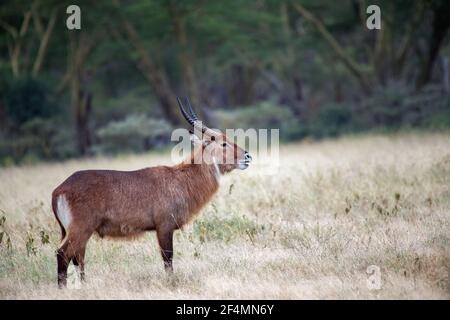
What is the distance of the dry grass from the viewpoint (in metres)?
5.60

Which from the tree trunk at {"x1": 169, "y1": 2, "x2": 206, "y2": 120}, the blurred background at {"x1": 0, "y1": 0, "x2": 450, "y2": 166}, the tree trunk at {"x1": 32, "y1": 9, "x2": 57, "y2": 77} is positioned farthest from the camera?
the tree trunk at {"x1": 32, "y1": 9, "x2": 57, "y2": 77}

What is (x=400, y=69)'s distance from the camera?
2352cm

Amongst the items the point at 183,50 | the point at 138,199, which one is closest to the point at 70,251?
the point at 138,199

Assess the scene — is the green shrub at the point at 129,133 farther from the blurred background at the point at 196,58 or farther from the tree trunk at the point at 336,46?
the tree trunk at the point at 336,46

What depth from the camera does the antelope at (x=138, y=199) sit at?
229 inches

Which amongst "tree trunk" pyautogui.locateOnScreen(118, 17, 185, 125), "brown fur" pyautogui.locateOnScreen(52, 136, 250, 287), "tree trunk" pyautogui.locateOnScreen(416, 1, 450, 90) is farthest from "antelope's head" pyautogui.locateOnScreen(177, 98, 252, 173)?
"tree trunk" pyautogui.locateOnScreen(118, 17, 185, 125)

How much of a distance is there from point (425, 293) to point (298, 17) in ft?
84.7

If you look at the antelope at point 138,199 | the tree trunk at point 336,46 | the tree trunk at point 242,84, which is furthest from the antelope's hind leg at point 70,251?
the tree trunk at point 242,84

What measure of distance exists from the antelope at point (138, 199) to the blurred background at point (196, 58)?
1221 cm

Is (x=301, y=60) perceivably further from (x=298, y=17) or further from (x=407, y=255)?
(x=407, y=255)

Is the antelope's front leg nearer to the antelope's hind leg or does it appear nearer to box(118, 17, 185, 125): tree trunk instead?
the antelope's hind leg
